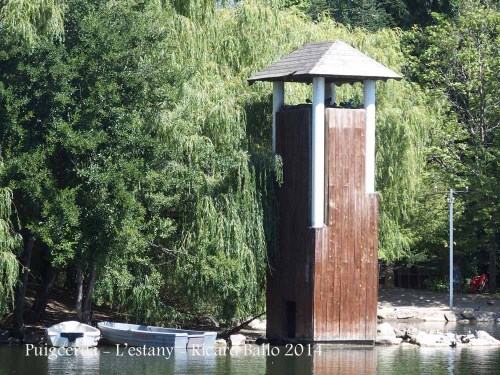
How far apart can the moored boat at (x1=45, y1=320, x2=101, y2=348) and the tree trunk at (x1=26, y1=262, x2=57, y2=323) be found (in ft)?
12.6

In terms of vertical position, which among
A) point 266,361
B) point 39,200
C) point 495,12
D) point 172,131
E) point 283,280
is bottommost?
point 266,361

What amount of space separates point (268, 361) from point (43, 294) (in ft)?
33.2

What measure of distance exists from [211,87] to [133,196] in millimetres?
5012

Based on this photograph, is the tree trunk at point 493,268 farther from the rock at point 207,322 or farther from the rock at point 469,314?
the rock at point 207,322

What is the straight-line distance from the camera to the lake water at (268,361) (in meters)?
25.6

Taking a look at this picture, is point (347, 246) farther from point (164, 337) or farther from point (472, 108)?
point (472, 108)

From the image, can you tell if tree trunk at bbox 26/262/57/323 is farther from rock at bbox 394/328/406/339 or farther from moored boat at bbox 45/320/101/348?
rock at bbox 394/328/406/339

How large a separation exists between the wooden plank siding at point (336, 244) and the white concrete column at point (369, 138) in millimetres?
167

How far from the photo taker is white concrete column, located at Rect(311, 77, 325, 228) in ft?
99.4

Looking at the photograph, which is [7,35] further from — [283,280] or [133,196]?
[283,280]

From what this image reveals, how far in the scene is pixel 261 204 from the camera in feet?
104

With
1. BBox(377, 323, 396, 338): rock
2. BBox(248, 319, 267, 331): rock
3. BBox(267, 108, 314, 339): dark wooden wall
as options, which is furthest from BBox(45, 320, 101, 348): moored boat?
BBox(377, 323, 396, 338): rock

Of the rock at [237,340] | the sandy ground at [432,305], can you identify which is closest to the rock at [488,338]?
the rock at [237,340]

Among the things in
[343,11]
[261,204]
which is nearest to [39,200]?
[261,204]
